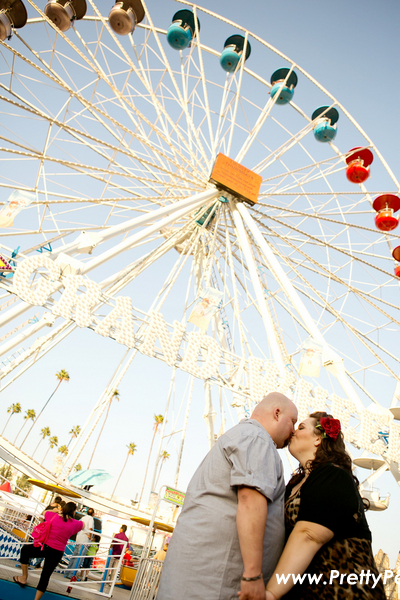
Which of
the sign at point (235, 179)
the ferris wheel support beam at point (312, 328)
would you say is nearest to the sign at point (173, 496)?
the ferris wheel support beam at point (312, 328)

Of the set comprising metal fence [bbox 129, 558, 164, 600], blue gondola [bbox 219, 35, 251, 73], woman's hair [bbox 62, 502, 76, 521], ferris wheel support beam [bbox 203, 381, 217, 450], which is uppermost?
blue gondola [bbox 219, 35, 251, 73]

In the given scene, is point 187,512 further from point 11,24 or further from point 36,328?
point 11,24

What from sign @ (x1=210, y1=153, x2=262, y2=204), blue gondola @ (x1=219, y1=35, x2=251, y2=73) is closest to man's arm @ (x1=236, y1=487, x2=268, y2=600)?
sign @ (x1=210, y1=153, x2=262, y2=204)

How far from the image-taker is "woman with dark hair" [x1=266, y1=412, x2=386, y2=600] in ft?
5.24

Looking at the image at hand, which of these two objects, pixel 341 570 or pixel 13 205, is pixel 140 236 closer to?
pixel 13 205

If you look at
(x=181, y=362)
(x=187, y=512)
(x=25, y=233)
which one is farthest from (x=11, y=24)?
(x=187, y=512)

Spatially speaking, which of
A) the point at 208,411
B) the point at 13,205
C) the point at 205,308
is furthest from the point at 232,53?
the point at 208,411

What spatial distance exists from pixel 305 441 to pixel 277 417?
27 centimetres

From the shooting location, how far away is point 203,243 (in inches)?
516

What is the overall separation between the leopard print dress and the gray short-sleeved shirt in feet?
0.54

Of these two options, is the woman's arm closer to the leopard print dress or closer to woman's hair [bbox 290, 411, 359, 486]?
the leopard print dress

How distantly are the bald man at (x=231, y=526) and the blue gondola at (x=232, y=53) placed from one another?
15.0m

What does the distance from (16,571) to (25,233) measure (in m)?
7.12

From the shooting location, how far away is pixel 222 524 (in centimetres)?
165
